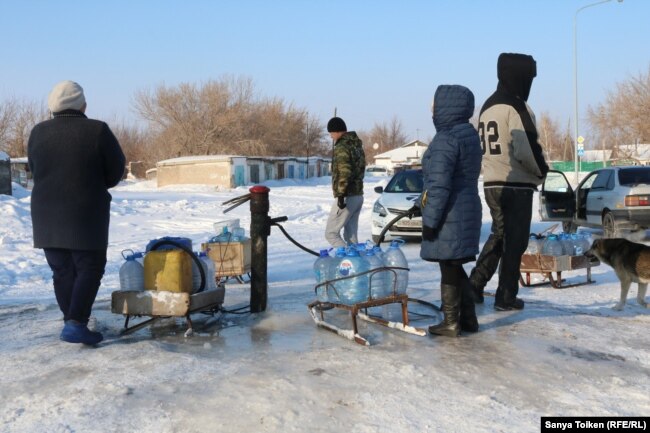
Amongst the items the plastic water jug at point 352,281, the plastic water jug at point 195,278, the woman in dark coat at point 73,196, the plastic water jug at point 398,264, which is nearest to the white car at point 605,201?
the plastic water jug at point 398,264

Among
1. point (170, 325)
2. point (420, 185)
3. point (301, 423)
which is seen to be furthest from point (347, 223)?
point (420, 185)

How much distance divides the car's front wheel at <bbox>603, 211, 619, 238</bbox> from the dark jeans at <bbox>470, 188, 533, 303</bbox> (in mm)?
7861

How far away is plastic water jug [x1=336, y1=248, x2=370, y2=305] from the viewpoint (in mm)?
5441

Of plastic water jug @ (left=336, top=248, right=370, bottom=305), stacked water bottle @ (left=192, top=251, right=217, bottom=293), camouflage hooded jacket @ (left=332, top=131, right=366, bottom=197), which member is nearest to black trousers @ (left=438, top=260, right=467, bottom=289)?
plastic water jug @ (left=336, top=248, right=370, bottom=305)

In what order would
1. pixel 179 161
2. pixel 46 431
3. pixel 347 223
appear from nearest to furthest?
1. pixel 46 431
2. pixel 347 223
3. pixel 179 161

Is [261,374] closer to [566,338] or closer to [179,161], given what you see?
[566,338]

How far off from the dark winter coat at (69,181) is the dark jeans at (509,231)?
3.57m

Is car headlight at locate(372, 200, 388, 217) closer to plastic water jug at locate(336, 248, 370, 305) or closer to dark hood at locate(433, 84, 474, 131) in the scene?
plastic water jug at locate(336, 248, 370, 305)

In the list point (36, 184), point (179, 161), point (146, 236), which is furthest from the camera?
point (179, 161)

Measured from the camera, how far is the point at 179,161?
4625cm

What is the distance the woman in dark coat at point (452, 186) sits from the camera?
16.4 feet

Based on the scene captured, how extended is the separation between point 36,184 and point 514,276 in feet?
14.0

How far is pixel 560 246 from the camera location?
7.93 metres

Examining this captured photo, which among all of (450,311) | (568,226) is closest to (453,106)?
(450,311)
